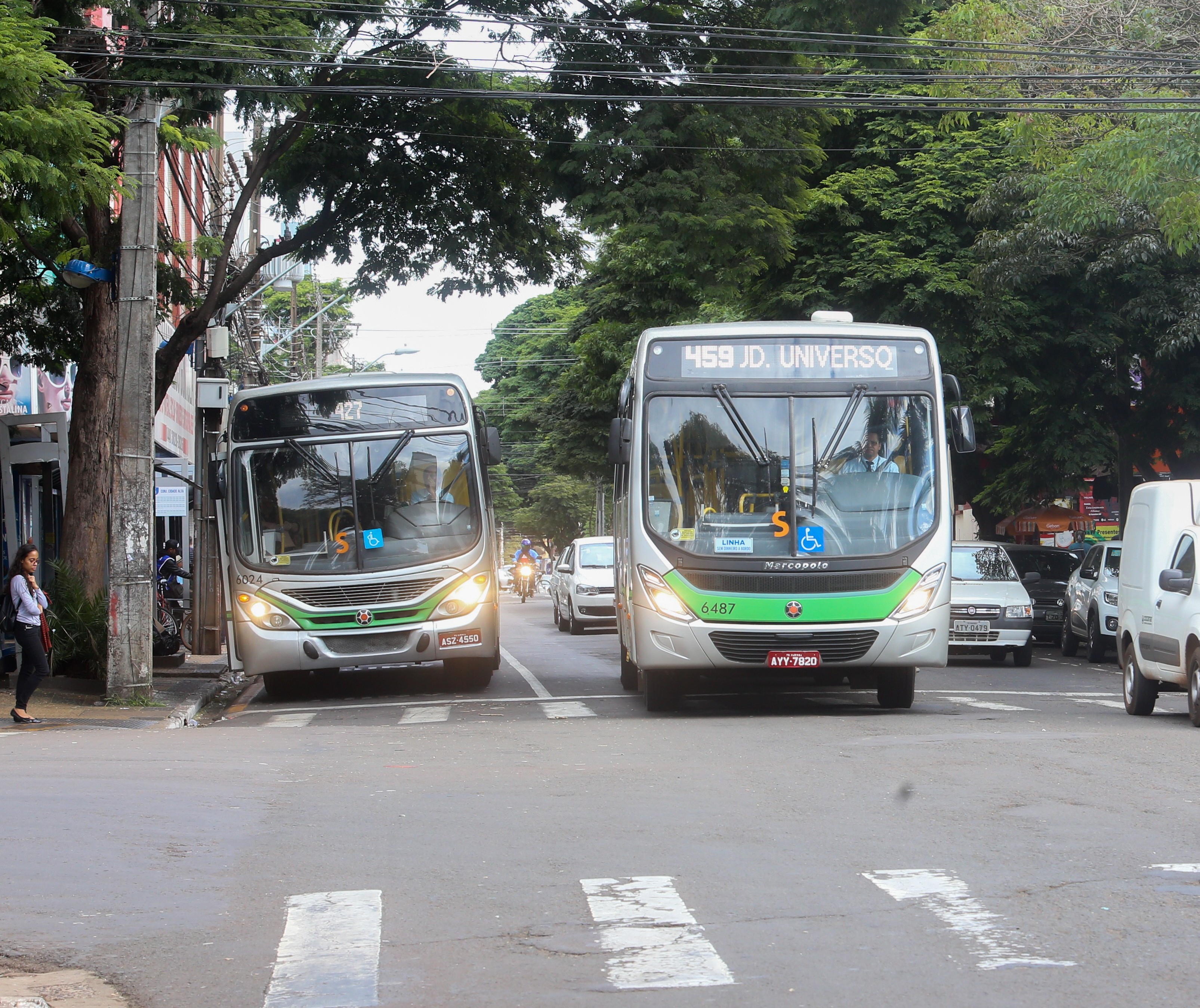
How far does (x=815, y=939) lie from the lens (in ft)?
19.0

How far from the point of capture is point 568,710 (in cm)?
1524

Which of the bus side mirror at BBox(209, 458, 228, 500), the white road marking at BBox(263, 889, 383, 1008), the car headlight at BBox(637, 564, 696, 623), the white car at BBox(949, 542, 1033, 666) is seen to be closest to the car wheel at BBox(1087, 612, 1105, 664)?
the white car at BBox(949, 542, 1033, 666)

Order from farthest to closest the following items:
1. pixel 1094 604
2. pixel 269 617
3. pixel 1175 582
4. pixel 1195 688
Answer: pixel 1094 604 < pixel 269 617 < pixel 1175 582 < pixel 1195 688

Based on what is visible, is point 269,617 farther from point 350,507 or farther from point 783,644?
point 783,644

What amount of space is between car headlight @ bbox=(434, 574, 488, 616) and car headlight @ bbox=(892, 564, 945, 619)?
5039 millimetres

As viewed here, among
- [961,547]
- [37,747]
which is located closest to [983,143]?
[961,547]

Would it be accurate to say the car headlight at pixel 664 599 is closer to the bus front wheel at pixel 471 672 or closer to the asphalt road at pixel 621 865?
the asphalt road at pixel 621 865

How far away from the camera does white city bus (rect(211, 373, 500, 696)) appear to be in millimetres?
16297

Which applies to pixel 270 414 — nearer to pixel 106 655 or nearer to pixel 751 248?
pixel 106 655

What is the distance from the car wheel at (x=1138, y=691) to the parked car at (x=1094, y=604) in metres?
8.79

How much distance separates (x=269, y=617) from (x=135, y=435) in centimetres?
228

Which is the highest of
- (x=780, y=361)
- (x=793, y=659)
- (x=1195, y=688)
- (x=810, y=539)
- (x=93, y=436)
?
(x=780, y=361)

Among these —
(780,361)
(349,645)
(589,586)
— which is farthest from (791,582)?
(589,586)

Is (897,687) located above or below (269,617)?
below
